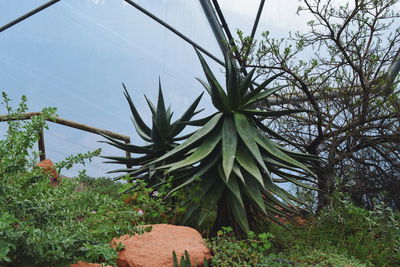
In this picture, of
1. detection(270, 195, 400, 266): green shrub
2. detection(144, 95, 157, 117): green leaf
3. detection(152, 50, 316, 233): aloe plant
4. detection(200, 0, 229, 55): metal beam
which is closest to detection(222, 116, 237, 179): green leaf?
detection(152, 50, 316, 233): aloe plant

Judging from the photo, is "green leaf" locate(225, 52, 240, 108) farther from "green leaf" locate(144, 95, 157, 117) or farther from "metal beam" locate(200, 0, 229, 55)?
"metal beam" locate(200, 0, 229, 55)

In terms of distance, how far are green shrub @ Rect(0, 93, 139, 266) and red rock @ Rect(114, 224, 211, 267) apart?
7.3 inches

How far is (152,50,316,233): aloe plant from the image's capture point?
2.70 metres

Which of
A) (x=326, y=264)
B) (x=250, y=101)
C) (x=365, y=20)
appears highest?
(x=365, y=20)

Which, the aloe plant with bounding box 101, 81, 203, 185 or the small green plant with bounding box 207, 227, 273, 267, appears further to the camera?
the aloe plant with bounding box 101, 81, 203, 185

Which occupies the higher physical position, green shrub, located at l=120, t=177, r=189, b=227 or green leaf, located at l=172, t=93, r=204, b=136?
green leaf, located at l=172, t=93, r=204, b=136

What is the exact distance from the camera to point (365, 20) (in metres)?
4.22

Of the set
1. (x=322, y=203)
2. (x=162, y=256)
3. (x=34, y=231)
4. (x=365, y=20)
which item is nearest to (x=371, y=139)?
(x=322, y=203)

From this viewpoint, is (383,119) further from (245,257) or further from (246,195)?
(245,257)

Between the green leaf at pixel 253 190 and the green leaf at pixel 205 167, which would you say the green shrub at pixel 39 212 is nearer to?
the green leaf at pixel 205 167

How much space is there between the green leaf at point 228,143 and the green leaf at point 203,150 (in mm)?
63

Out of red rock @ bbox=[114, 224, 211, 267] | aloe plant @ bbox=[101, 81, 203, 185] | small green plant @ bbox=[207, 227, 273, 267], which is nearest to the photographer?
red rock @ bbox=[114, 224, 211, 267]

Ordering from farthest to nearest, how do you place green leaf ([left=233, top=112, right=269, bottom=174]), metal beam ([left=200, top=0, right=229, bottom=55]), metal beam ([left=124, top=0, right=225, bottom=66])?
1. metal beam ([left=200, top=0, right=229, bottom=55])
2. metal beam ([left=124, top=0, right=225, bottom=66])
3. green leaf ([left=233, top=112, right=269, bottom=174])

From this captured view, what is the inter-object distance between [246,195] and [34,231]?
5.40ft
